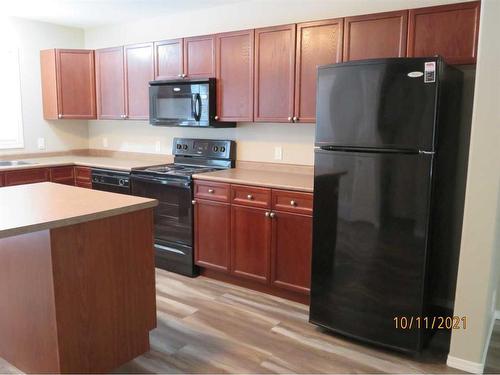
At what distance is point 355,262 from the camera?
254 cm

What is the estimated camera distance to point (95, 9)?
4125mm

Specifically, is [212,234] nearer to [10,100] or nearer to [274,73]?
[274,73]

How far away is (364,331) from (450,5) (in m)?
2.04

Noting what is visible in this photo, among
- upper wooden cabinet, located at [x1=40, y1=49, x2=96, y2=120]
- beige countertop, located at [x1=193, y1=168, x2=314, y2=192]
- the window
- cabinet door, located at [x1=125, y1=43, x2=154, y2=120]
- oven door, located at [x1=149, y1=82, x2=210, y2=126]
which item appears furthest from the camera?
upper wooden cabinet, located at [x1=40, y1=49, x2=96, y2=120]

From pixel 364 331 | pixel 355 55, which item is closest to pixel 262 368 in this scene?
pixel 364 331

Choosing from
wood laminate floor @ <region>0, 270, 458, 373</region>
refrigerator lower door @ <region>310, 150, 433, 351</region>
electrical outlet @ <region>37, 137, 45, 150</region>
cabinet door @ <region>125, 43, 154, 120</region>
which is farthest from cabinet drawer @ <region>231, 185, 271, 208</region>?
electrical outlet @ <region>37, 137, 45, 150</region>

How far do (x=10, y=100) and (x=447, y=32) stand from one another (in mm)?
4168

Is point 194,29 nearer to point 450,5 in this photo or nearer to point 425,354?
point 450,5

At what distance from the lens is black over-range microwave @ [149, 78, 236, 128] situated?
372cm

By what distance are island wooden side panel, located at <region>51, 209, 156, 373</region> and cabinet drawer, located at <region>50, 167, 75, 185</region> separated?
2.43m

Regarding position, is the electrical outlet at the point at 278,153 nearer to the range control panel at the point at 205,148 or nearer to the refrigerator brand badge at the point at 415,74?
the range control panel at the point at 205,148

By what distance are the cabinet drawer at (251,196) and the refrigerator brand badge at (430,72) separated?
4.42ft

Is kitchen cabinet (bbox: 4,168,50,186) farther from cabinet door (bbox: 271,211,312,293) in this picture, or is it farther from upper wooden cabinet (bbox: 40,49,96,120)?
cabinet door (bbox: 271,211,312,293)

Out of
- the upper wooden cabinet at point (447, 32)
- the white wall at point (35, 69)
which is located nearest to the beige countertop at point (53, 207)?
the upper wooden cabinet at point (447, 32)
